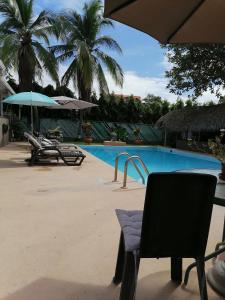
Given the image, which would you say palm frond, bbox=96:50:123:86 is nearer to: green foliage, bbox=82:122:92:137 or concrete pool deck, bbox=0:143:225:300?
green foliage, bbox=82:122:92:137

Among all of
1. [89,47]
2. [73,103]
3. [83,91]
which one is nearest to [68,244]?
[73,103]

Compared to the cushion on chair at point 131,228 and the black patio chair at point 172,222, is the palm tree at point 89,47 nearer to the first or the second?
the cushion on chair at point 131,228

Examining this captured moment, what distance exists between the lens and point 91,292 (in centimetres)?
242

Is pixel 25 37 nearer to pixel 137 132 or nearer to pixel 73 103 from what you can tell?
pixel 73 103

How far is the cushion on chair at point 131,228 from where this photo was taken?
212 centimetres

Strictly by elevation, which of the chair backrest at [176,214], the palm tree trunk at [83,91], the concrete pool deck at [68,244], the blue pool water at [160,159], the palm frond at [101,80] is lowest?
the blue pool water at [160,159]

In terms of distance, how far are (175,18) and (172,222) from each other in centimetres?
183

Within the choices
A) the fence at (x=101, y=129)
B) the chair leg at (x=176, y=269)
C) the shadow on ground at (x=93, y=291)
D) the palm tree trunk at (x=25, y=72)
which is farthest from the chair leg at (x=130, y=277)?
the fence at (x=101, y=129)

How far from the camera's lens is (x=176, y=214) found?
81.7 inches

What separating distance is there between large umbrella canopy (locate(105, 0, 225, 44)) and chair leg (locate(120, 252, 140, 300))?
6.28ft

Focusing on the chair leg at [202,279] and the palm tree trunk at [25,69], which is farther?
the palm tree trunk at [25,69]

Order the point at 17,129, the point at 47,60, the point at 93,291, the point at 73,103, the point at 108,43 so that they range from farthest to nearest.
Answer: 1. the point at 108,43
2. the point at 17,129
3. the point at 47,60
4. the point at 73,103
5. the point at 93,291

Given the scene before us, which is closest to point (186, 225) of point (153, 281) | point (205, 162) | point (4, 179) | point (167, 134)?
point (153, 281)

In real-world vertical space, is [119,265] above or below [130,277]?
below
